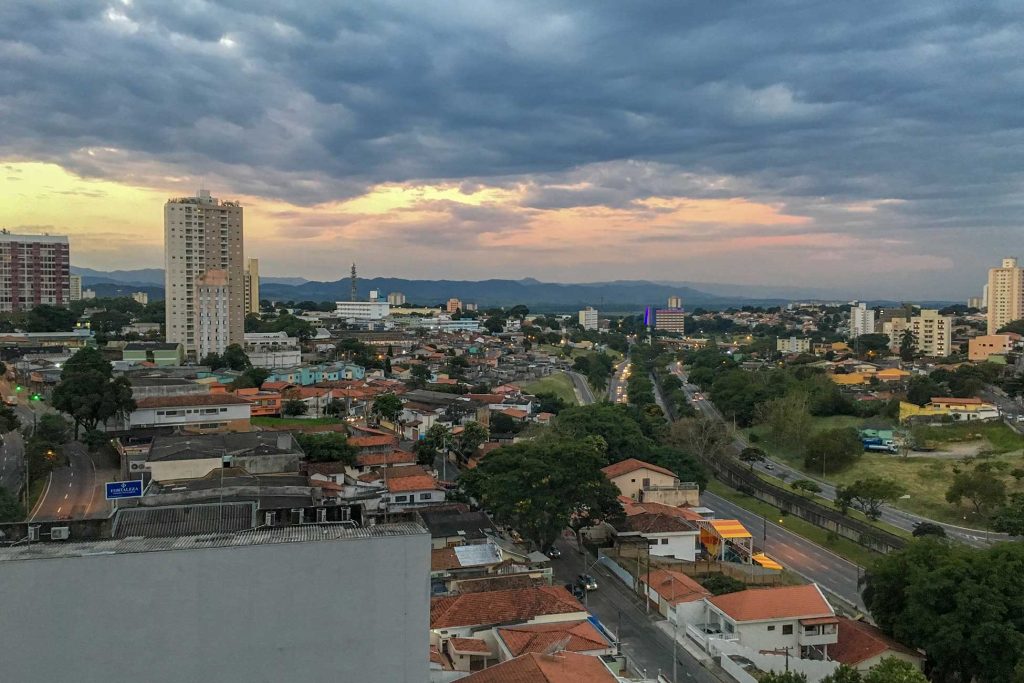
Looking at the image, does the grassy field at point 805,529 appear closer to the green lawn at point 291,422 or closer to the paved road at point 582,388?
the green lawn at point 291,422

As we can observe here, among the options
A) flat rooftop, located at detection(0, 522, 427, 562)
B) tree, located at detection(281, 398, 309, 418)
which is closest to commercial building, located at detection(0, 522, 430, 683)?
flat rooftop, located at detection(0, 522, 427, 562)

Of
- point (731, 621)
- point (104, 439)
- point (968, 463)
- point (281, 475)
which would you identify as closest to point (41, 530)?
point (731, 621)

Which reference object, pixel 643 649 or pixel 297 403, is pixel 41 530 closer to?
pixel 643 649

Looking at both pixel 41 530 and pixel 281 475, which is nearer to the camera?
pixel 41 530

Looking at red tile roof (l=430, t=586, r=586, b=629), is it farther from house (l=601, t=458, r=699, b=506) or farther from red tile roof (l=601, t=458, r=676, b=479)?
red tile roof (l=601, t=458, r=676, b=479)

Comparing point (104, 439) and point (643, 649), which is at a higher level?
point (104, 439)

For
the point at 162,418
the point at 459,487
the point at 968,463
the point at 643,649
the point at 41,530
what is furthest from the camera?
the point at 968,463

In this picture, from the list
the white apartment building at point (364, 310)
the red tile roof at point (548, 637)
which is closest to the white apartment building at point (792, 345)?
the white apartment building at point (364, 310)

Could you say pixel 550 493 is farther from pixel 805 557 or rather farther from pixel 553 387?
pixel 553 387
